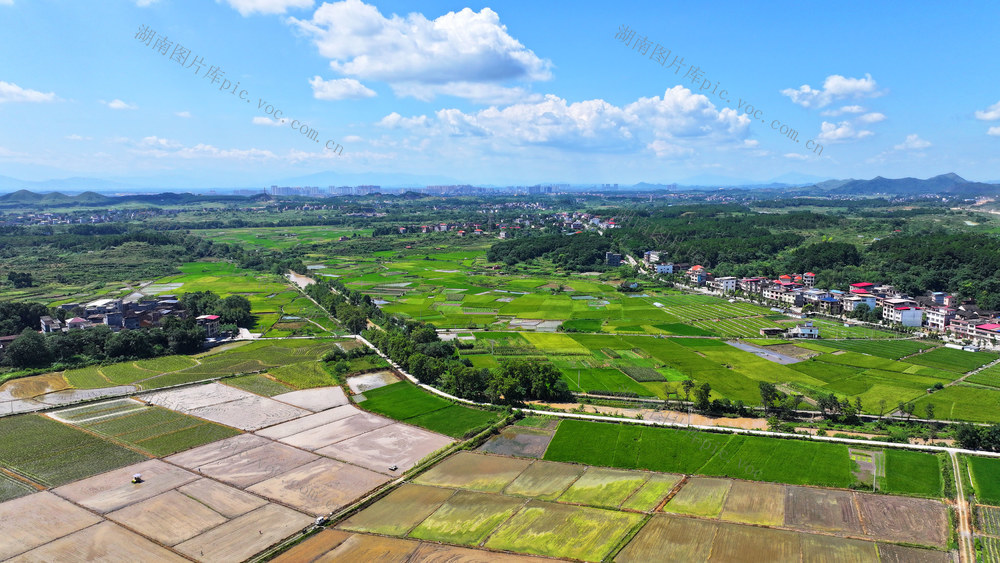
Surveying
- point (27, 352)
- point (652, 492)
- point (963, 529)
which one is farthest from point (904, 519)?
point (27, 352)

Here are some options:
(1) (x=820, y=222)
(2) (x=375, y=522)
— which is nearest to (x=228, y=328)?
(2) (x=375, y=522)

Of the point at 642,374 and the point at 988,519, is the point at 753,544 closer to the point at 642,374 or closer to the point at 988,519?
the point at 988,519

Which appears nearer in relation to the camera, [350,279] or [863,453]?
[863,453]

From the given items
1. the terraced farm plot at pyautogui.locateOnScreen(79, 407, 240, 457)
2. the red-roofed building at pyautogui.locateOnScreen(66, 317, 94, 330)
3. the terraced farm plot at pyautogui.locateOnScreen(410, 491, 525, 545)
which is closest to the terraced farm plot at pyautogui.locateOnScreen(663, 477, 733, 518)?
the terraced farm plot at pyautogui.locateOnScreen(410, 491, 525, 545)

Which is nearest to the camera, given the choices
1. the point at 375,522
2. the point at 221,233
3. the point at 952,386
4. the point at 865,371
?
the point at 375,522

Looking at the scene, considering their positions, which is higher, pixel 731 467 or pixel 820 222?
pixel 820 222

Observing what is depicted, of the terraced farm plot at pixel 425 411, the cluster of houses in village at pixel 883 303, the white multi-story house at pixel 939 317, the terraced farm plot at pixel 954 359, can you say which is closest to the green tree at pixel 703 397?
the terraced farm plot at pixel 425 411

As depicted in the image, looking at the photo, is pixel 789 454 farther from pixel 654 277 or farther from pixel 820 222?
pixel 820 222
